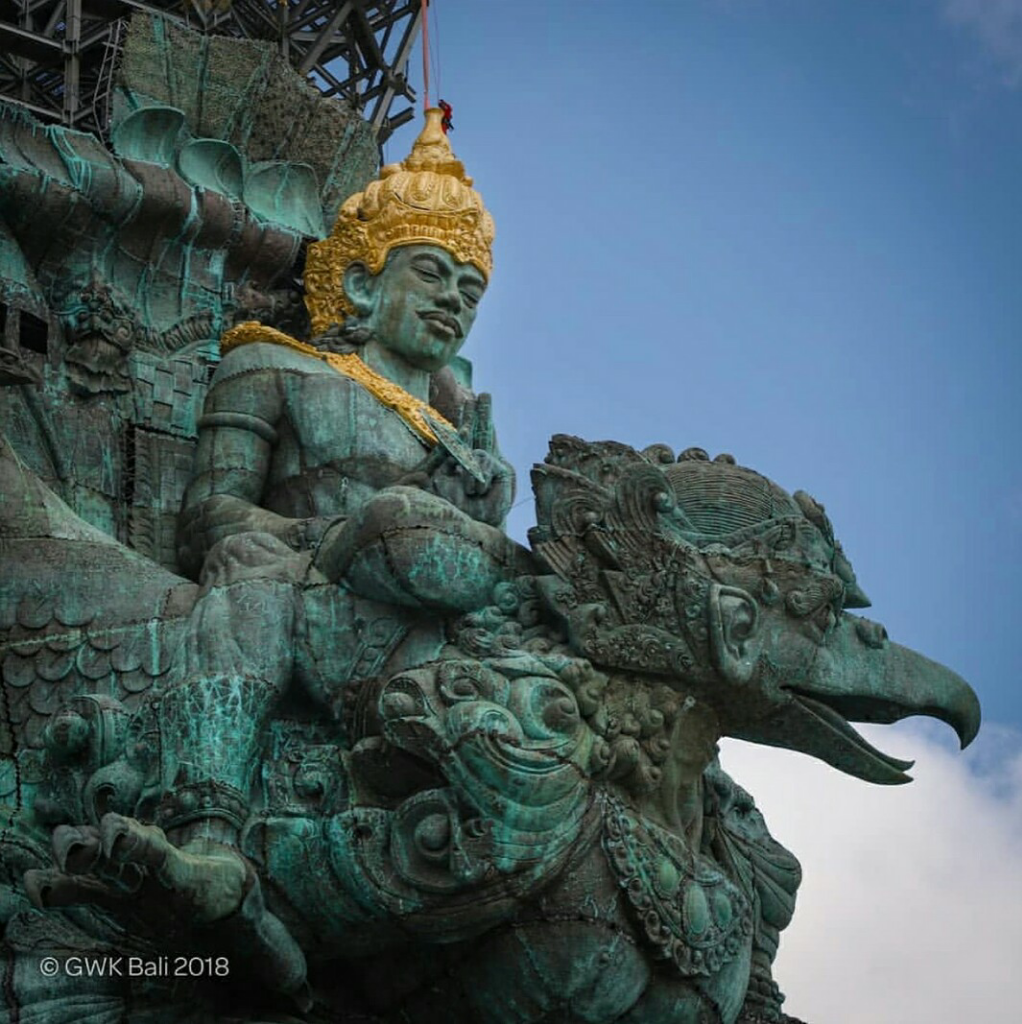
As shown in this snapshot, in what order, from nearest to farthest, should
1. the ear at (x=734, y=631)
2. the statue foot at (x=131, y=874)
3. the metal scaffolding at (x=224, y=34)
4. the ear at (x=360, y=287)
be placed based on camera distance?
the statue foot at (x=131, y=874) → the ear at (x=734, y=631) → the ear at (x=360, y=287) → the metal scaffolding at (x=224, y=34)

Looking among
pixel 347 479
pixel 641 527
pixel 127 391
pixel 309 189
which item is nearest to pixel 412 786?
pixel 641 527

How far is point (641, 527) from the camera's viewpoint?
13.5 m

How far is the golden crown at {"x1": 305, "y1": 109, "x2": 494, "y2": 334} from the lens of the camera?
1605cm

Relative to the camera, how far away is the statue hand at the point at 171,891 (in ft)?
38.1

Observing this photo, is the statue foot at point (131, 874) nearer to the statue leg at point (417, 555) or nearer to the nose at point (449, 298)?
the statue leg at point (417, 555)

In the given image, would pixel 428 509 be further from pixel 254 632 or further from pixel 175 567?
pixel 175 567

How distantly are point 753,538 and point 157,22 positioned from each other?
6307mm

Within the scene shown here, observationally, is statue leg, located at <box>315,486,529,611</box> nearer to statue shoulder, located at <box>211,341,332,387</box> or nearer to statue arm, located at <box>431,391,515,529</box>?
statue arm, located at <box>431,391,515,529</box>

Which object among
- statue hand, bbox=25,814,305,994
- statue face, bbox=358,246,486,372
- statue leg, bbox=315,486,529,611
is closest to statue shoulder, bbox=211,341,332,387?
statue face, bbox=358,246,486,372

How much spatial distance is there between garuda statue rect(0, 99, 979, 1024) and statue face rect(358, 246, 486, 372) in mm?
1328

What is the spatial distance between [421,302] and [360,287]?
430 mm

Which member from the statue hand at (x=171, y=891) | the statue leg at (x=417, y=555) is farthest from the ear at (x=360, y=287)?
the statue hand at (x=171, y=891)

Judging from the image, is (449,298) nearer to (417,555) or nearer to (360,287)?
(360,287)

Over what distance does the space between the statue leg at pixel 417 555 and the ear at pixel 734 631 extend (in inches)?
43.3
